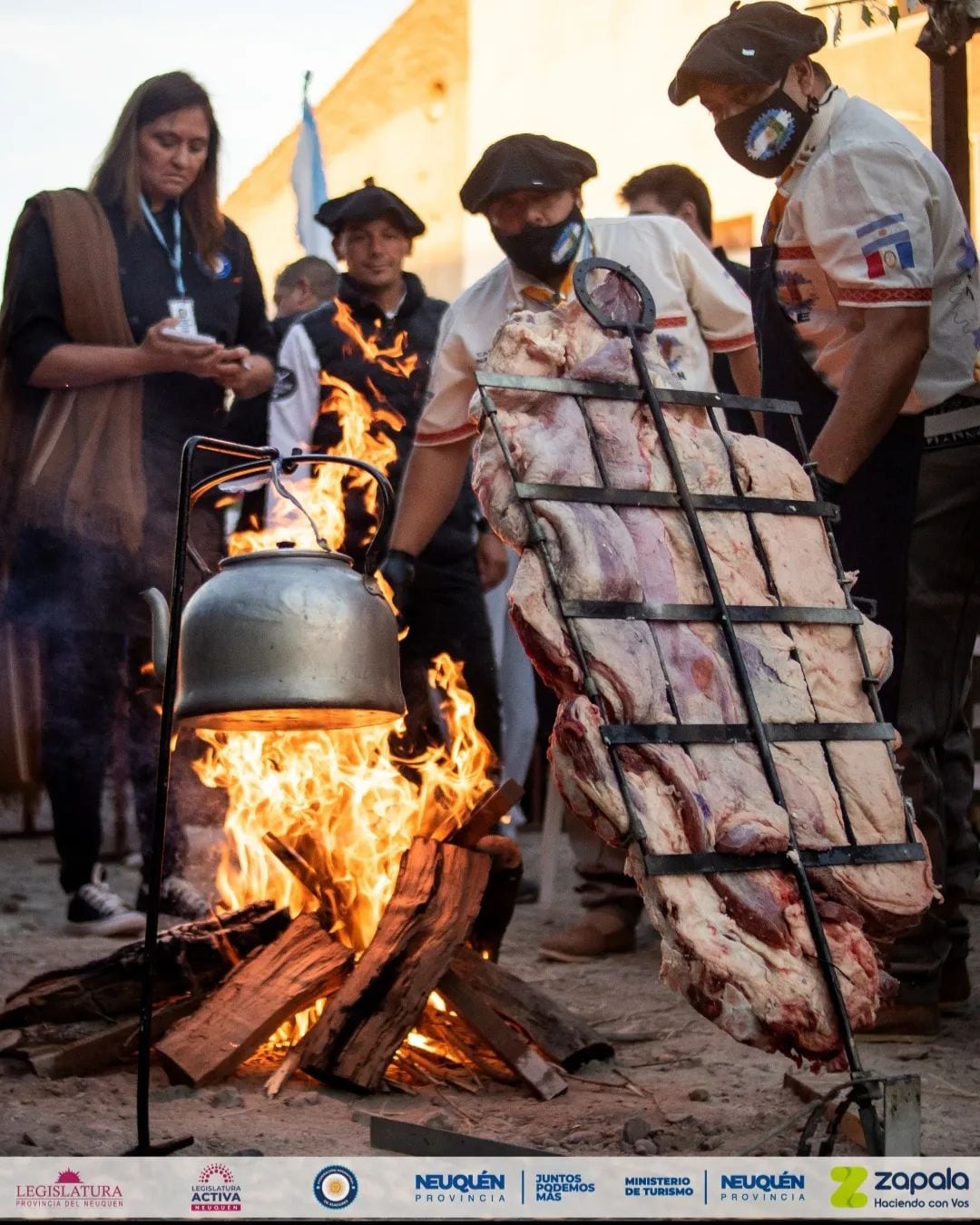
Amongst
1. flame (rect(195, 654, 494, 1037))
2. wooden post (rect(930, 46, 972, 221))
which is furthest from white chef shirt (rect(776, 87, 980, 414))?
flame (rect(195, 654, 494, 1037))

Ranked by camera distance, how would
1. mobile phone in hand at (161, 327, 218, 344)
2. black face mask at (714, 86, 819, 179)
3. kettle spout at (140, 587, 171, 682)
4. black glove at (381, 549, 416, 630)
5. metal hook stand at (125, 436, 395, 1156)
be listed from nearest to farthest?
metal hook stand at (125, 436, 395, 1156) < kettle spout at (140, 587, 171, 682) < black face mask at (714, 86, 819, 179) < black glove at (381, 549, 416, 630) < mobile phone in hand at (161, 327, 218, 344)

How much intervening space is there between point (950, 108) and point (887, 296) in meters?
0.86

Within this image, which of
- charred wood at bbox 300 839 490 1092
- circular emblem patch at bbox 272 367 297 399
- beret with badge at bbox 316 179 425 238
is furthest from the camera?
circular emblem patch at bbox 272 367 297 399

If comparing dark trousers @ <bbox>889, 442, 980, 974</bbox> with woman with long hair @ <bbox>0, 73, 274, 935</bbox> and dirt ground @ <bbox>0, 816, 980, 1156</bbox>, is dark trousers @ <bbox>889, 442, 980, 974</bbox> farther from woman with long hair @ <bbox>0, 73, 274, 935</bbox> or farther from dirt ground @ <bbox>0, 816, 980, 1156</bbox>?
woman with long hair @ <bbox>0, 73, 274, 935</bbox>

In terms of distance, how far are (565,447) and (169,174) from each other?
2007 millimetres

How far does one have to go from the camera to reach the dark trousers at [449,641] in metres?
4.98

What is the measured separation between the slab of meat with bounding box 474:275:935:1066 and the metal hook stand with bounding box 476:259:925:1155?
0.01 m

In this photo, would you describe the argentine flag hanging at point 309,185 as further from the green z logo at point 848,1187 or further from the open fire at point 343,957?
the green z logo at point 848,1187

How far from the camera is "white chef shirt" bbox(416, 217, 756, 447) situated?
397 cm

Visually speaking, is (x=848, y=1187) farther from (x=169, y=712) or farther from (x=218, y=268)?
(x=218, y=268)

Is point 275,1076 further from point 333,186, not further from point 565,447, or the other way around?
point 333,186

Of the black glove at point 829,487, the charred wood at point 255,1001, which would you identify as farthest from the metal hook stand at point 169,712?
the black glove at point 829,487

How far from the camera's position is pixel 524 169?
3795 millimetres

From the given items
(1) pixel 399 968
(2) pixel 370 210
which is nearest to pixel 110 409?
(2) pixel 370 210
